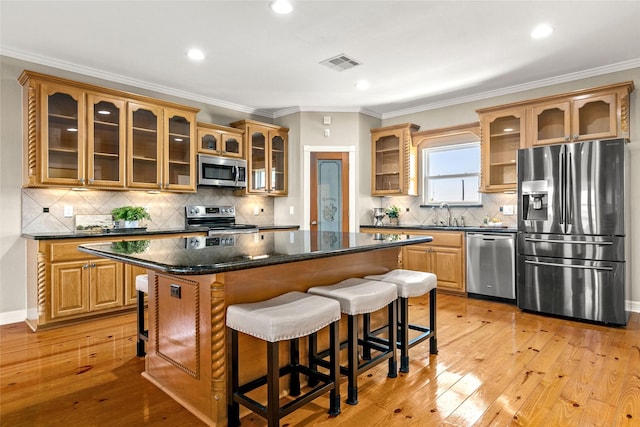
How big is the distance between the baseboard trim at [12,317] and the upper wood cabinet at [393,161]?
183 inches

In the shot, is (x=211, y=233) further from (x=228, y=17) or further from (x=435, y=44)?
(x=435, y=44)

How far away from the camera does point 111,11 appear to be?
2.97 metres

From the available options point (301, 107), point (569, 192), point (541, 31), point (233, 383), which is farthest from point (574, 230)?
point (301, 107)

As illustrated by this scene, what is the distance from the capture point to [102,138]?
3990 millimetres

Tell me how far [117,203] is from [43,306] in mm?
1389

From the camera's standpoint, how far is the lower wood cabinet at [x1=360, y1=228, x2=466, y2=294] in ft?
Result: 15.5

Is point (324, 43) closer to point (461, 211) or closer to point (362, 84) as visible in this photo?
point (362, 84)

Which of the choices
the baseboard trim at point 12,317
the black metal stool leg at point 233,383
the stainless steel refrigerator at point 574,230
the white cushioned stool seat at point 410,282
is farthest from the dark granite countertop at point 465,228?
the baseboard trim at point 12,317

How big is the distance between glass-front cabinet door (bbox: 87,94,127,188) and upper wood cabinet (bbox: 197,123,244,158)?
39.7 inches

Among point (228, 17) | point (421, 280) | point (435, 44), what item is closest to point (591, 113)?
point (435, 44)

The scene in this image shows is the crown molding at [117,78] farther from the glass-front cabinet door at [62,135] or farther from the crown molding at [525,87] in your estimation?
the crown molding at [525,87]

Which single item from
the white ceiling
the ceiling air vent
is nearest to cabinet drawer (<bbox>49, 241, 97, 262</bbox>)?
the white ceiling

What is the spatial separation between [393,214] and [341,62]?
263 cm

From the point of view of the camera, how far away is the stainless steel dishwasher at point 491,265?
14.1 feet
